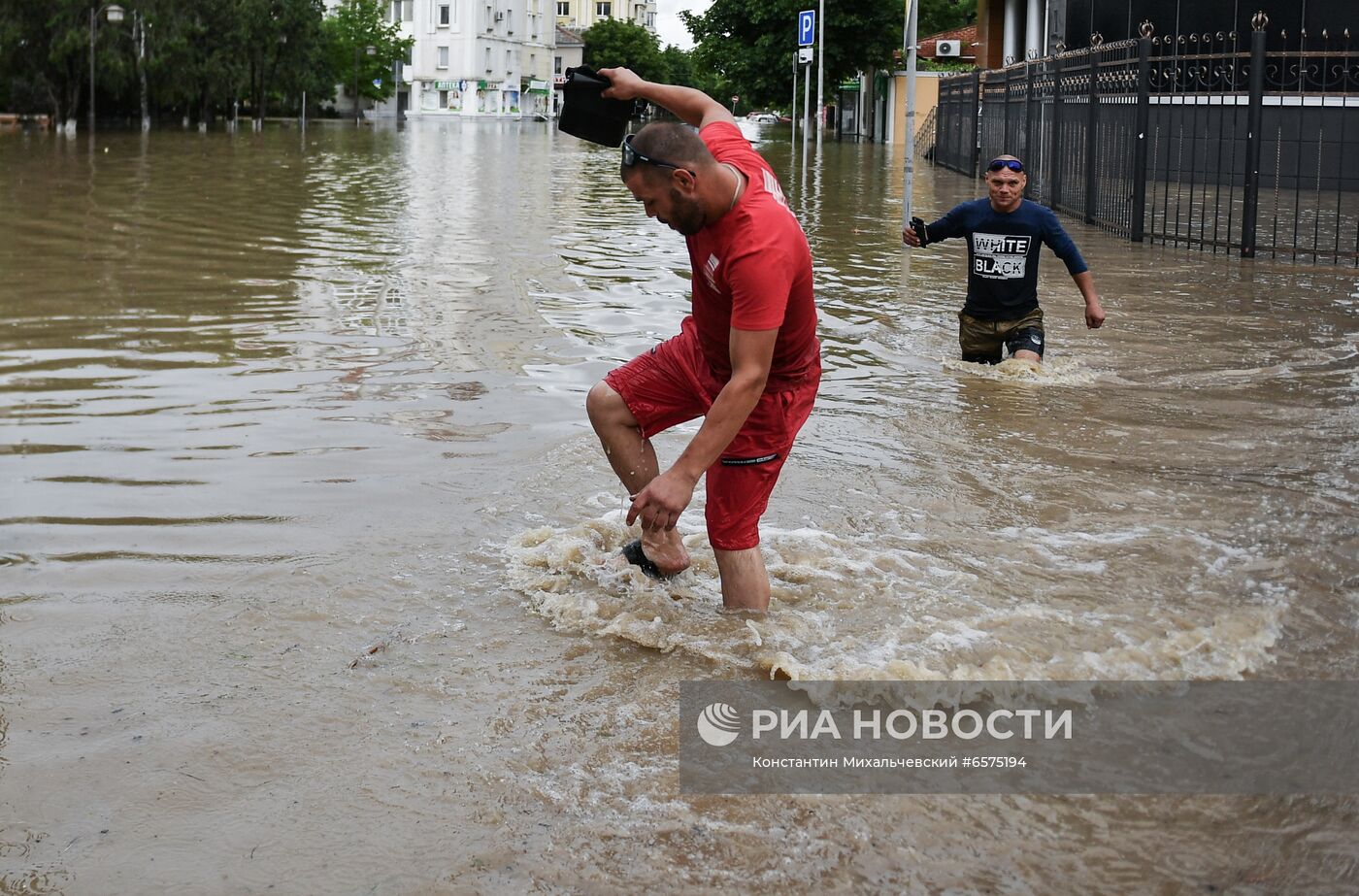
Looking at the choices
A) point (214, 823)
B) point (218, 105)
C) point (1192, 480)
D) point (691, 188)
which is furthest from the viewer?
point (218, 105)

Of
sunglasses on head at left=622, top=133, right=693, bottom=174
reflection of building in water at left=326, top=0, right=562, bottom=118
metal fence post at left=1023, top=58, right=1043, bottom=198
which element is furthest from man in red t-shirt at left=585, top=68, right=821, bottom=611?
reflection of building in water at left=326, top=0, right=562, bottom=118

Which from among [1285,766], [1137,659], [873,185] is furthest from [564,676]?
[873,185]

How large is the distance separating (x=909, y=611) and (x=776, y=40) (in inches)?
2097

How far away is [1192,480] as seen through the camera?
679 centimetres

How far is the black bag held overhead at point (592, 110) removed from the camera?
5285 millimetres

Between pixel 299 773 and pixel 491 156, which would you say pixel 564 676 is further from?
pixel 491 156

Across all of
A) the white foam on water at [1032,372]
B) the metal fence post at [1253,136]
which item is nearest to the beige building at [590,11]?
the metal fence post at [1253,136]

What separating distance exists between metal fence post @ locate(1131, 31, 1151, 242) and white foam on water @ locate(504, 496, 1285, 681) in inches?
420

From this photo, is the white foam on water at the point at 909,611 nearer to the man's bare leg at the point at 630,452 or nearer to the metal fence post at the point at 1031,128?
the man's bare leg at the point at 630,452

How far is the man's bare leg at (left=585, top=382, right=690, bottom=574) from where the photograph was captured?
5.34 m

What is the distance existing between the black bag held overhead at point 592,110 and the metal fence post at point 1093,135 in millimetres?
13001

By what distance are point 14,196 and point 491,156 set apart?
867 inches

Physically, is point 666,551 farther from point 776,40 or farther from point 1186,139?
point 776,40

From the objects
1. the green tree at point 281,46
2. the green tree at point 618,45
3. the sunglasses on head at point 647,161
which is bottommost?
the sunglasses on head at point 647,161
